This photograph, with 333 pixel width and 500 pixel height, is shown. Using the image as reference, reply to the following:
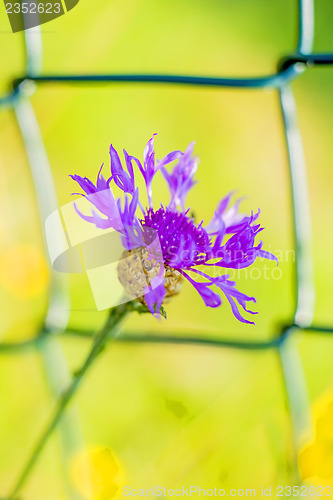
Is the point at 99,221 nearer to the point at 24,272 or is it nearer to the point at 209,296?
the point at 209,296

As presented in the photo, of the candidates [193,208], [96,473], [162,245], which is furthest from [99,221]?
[193,208]

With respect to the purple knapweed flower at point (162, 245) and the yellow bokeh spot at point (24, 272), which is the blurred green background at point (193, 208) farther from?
the purple knapweed flower at point (162, 245)

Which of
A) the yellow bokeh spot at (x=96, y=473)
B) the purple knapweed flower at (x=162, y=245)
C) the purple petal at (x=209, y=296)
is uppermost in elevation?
the purple knapweed flower at (x=162, y=245)

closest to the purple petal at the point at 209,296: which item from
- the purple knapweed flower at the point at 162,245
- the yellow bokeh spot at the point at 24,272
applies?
the purple knapweed flower at the point at 162,245

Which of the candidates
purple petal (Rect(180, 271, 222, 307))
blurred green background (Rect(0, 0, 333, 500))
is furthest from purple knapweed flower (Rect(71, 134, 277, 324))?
blurred green background (Rect(0, 0, 333, 500))

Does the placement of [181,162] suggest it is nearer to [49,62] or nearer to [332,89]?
[49,62]

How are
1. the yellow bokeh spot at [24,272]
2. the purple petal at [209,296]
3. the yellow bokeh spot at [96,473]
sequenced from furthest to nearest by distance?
1. the yellow bokeh spot at [24,272]
2. the yellow bokeh spot at [96,473]
3. the purple petal at [209,296]

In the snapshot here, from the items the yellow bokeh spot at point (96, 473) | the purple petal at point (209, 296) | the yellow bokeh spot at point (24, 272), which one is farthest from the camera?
the yellow bokeh spot at point (24, 272)
